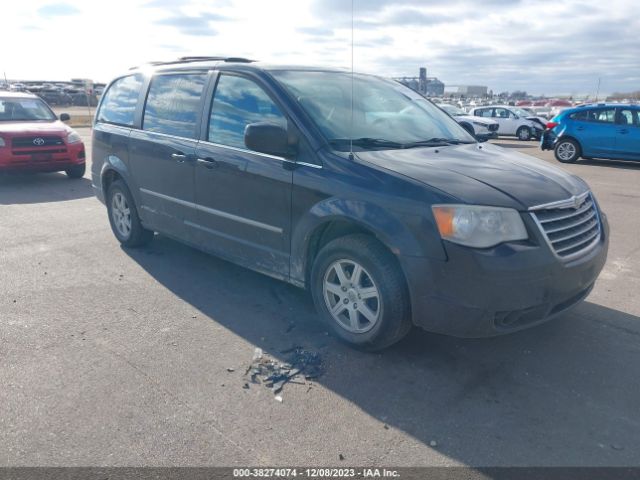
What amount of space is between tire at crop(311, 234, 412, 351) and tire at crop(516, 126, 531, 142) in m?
21.6

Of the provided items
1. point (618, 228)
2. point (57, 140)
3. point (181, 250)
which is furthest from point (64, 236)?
point (618, 228)

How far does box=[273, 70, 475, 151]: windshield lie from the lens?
3.97m

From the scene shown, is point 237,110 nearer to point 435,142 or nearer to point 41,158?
point 435,142

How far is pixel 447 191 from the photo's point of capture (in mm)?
3244

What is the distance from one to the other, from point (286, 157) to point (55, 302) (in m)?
2.37

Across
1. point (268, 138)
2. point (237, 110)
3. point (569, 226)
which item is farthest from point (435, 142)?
point (237, 110)

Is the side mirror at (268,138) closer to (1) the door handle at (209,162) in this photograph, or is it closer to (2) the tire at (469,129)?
(1) the door handle at (209,162)

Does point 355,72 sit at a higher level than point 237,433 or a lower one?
higher

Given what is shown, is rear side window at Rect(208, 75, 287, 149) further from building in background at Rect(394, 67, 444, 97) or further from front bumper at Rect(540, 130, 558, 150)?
front bumper at Rect(540, 130, 558, 150)

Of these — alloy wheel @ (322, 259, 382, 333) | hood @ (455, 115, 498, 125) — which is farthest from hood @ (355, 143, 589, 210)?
hood @ (455, 115, 498, 125)

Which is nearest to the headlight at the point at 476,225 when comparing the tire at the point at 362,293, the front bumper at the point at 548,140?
the tire at the point at 362,293

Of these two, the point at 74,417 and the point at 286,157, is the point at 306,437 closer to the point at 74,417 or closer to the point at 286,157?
the point at 74,417

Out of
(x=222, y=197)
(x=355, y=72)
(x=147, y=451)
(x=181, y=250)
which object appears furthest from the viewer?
(x=181, y=250)

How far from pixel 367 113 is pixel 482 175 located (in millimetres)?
1182
